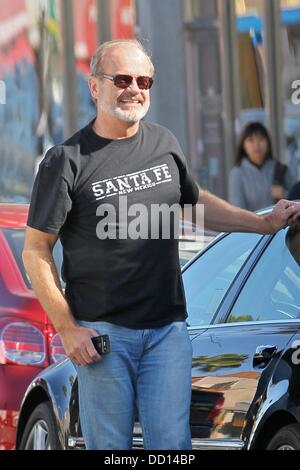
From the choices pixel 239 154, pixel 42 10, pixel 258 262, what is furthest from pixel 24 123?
pixel 258 262

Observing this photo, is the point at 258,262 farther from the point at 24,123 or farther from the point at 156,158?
the point at 24,123

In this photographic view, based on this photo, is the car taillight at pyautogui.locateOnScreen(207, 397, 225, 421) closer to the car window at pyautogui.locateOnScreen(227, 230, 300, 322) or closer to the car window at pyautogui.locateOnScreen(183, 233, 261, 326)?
the car window at pyautogui.locateOnScreen(227, 230, 300, 322)

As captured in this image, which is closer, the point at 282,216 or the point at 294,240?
the point at 282,216

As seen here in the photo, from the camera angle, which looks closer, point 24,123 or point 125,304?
point 125,304

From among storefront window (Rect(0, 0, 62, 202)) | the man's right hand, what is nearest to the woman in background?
storefront window (Rect(0, 0, 62, 202))

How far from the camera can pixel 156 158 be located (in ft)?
18.0

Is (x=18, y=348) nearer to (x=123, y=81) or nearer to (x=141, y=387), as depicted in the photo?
(x=141, y=387)

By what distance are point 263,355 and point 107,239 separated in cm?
84

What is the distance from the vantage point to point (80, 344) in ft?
17.3

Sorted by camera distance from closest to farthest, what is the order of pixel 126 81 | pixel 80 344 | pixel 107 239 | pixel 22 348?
1. pixel 80 344
2. pixel 107 239
3. pixel 126 81
4. pixel 22 348

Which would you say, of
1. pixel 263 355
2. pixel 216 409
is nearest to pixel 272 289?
pixel 263 355

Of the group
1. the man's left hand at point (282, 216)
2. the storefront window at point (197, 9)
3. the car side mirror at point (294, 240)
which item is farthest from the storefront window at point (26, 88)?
the man's left hand at point (282, 216)

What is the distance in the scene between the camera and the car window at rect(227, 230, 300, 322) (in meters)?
5.95

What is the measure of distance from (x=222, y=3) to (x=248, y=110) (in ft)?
4.39
